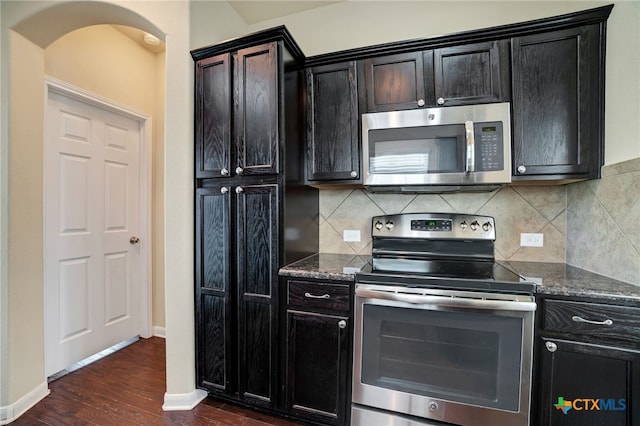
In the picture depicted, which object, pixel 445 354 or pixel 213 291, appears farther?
pixel 213 291

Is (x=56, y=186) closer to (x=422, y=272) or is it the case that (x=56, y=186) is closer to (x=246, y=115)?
(x=246, y=115)

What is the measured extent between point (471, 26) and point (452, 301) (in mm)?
1877

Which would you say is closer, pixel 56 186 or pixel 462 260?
pixel 462 260

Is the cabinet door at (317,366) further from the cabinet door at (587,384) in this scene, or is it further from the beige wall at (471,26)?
the beige wall at (471,26)

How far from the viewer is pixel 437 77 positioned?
1730mm

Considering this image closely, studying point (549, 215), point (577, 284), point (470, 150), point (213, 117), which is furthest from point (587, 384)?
point (213, 117)

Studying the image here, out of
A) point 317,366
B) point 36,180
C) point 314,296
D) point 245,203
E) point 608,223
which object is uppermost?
point 36,180

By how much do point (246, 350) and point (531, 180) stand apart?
1.98 m

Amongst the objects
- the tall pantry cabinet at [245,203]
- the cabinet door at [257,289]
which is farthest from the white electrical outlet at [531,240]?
the cabinet door at [257,289]

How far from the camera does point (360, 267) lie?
5.58ft

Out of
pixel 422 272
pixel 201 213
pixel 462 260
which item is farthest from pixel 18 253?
pixel 462 260

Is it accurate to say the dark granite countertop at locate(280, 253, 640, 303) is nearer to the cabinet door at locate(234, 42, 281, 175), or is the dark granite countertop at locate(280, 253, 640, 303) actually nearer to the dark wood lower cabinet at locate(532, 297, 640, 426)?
the dark wood lower cabinet at locate(532, 297, 640, 426)

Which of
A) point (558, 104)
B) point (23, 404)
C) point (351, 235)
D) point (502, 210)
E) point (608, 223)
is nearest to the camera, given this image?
point (608, 223)

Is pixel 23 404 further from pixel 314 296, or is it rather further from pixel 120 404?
pixel 314 296
